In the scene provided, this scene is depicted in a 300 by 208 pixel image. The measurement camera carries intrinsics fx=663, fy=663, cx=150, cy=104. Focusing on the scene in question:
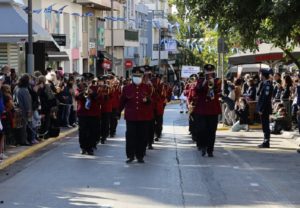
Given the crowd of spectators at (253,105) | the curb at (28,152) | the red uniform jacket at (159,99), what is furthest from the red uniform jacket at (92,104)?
the crowd of spectators at (253,105)

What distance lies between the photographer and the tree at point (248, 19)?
47.8ft

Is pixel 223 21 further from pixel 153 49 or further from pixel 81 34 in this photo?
pixel 153 49

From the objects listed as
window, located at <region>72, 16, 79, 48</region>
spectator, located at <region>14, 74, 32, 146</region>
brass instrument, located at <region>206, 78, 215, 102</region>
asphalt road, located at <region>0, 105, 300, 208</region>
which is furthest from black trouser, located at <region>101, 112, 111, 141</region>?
window, located at <region>72, 16, 79, 48</region>

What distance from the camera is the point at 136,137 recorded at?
1326 cm

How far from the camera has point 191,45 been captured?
75688 millimetres

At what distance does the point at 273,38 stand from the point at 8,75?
6811 mm

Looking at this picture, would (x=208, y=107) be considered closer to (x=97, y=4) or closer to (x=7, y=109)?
(x=7, y=109)

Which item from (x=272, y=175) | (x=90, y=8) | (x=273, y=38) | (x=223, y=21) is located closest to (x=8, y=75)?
(x=223, y=21)

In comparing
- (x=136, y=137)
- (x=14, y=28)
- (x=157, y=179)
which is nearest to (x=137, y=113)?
(x=136, y=137)

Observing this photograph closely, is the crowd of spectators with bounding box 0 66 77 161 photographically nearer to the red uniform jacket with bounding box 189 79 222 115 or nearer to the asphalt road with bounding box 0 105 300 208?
the asphalt road with bounding box 0 105 300 208

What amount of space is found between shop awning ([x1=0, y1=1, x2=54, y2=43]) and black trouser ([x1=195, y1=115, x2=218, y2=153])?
10136 mm

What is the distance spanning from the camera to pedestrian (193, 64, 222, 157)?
14266 mm

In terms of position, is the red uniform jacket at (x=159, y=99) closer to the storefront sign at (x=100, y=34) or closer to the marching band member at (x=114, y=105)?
the marching band member at (x=114, y=105)

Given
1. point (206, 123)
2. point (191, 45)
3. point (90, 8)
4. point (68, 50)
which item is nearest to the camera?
point (206, 123)
